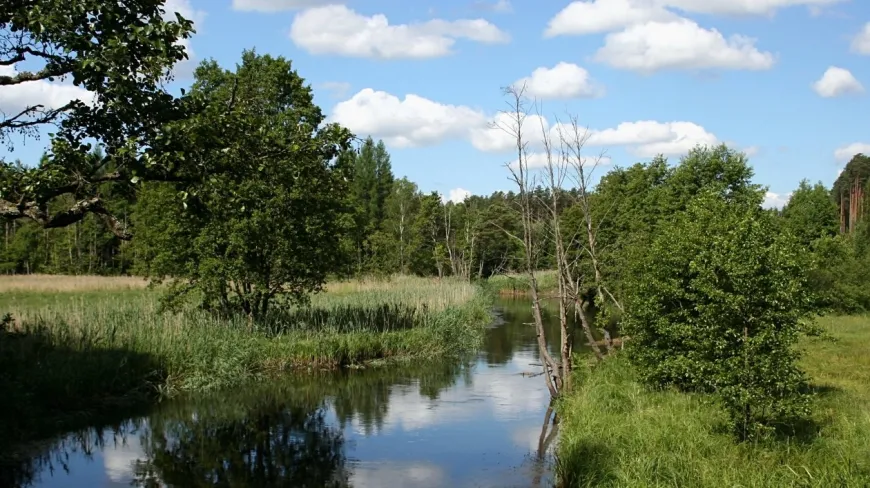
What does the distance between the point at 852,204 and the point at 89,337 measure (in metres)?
82.0

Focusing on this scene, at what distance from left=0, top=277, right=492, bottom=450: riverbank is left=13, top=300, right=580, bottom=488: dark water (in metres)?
0.84

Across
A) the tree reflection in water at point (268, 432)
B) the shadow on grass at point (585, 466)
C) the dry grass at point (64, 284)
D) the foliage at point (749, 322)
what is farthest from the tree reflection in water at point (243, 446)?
the dry grass at point (64, 284)

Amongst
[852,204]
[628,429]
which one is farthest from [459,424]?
[852,204]

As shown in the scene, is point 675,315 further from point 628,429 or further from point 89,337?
point 89,337

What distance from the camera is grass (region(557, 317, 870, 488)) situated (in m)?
7.96

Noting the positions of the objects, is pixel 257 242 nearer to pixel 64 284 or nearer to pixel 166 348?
pixel 166 348

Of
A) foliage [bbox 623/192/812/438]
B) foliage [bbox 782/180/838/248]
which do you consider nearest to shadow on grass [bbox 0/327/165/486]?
foliage [bbox 623/192/812/438]

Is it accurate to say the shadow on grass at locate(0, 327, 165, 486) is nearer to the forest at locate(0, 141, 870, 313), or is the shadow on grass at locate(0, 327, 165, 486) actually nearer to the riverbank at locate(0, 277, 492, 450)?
the riverbank at locate(0, 277, 492, 450)

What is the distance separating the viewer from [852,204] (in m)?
78.4

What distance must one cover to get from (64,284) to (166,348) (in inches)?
904

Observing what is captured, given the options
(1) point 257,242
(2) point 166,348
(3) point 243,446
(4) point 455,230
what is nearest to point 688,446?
(3) point 243,446

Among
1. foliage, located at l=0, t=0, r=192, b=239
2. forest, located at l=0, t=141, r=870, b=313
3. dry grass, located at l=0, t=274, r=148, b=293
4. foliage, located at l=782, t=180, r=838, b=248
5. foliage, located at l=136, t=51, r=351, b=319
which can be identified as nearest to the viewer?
foliage, located at l=0, t=0, r=192, b=239

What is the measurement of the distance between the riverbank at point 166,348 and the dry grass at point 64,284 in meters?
14.8

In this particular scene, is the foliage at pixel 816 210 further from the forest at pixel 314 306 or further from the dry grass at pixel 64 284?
the dry grass at pixel 64 284
